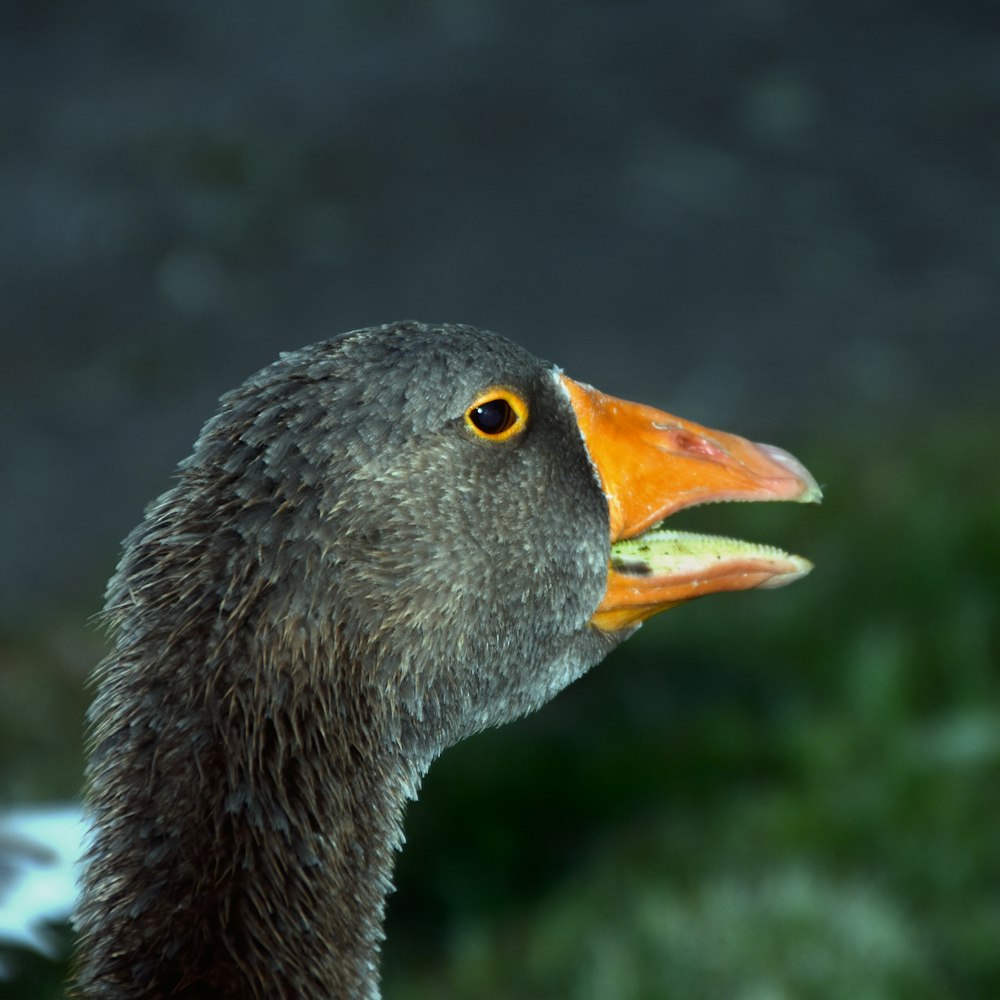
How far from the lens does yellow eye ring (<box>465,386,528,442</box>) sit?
10.6ft

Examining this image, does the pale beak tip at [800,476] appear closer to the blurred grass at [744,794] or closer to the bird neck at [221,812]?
the bird neck at [221,812]

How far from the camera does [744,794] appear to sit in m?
6.37

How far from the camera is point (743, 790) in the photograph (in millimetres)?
6398

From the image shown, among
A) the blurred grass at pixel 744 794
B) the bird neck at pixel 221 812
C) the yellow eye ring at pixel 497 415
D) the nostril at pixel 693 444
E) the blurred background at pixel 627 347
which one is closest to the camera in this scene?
the bird neck at pixel 221 812

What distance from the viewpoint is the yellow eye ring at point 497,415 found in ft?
10.6

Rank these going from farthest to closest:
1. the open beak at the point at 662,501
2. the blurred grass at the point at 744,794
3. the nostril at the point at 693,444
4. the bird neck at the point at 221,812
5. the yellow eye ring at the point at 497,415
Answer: the blurred grass at the point at 744,794, the nostril at the point at 693,444, the open beak at the point at 662,501, the yellow eye ring at the point at 497,415, the bird neck at the point at 221,812

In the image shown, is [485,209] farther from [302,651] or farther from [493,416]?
[302,651]

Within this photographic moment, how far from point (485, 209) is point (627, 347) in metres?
1.67

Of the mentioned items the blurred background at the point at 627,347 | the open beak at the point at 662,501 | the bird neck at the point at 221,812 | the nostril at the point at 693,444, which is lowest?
the bird neck at the point at 221,812

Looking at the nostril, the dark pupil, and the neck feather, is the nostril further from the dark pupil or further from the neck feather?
the neck feather

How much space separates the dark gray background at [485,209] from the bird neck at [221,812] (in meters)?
4.82

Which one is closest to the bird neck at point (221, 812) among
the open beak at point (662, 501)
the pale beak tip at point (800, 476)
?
the open beak at point (662, 501)

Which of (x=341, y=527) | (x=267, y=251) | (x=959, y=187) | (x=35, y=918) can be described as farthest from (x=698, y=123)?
(x=341, y=527)

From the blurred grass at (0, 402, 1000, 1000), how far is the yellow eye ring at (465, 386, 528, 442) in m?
2.70
